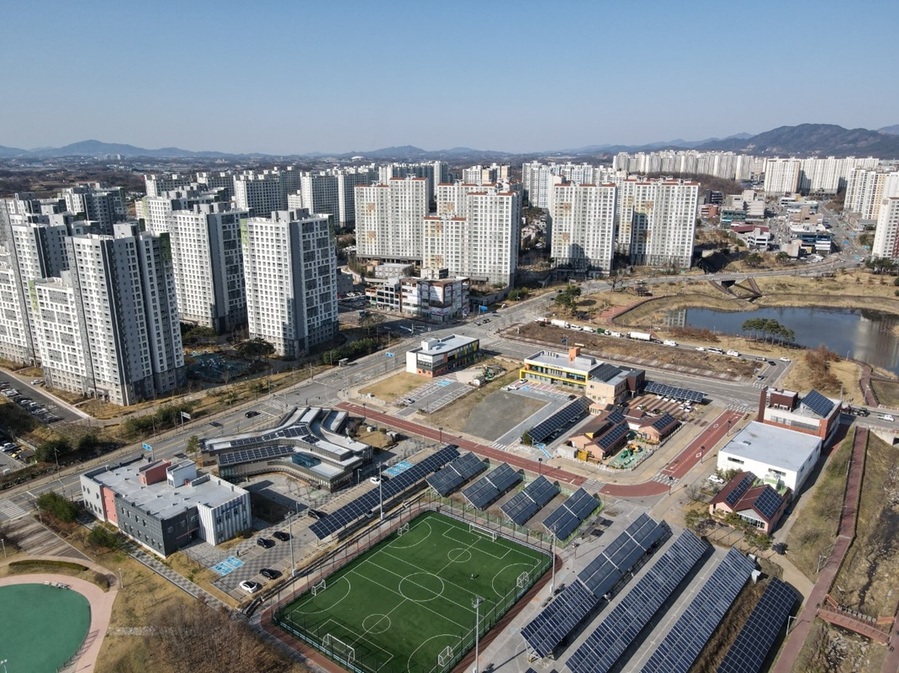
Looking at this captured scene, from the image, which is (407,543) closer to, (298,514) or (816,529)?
(298,514)

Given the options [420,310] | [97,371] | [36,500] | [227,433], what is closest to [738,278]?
[420,310]

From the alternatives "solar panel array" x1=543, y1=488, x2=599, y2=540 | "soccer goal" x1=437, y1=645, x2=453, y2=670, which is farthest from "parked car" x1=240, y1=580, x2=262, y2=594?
"solar panel array" x1=543, y1=488, x2=599, y2=540

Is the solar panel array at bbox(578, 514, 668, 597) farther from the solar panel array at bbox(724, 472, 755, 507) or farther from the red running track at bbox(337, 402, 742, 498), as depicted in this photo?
the red running track at bbox(337, 402, 742, 498)

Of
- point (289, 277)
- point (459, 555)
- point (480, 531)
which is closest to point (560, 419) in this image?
point (480, 531)

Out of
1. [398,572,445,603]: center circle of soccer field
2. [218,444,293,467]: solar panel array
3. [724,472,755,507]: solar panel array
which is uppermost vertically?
[218,444,293,467]: solar panel array

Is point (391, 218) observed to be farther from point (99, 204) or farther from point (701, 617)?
point (701, 617)
